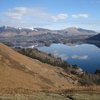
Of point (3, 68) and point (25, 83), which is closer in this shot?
point (25, 83)

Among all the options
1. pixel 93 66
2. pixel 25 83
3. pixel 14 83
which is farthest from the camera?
pixel 93 66

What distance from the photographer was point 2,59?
64875 millimetres

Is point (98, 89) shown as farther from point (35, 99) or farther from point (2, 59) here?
point (2, 59)

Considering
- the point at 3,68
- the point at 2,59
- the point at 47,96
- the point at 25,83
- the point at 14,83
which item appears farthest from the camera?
the point at 2,59

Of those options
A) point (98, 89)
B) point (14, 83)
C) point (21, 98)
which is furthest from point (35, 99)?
point (14, 83)

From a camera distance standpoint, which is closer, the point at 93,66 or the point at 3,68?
the point at 3,68

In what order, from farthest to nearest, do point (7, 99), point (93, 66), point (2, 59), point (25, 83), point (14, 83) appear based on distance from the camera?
1. point (93, 66)
2. point (2, 59)
3. point (25, 83)
4. point (14, 83)
5. point (7, 99)

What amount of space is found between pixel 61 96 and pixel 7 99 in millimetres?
4968

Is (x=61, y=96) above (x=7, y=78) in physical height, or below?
above

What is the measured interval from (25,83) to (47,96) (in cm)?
3162

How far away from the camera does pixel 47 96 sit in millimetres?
21734

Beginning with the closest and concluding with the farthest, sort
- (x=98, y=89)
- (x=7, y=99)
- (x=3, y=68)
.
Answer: (x=7, y=99) < (x=98, y=89) < (x=3, y=68)

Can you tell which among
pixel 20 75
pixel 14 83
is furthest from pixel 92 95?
pixel 20 75

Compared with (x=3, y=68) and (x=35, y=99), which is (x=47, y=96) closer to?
(x=35, y=99)
